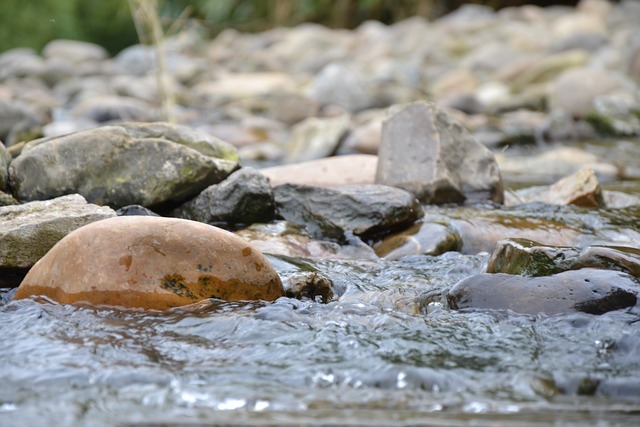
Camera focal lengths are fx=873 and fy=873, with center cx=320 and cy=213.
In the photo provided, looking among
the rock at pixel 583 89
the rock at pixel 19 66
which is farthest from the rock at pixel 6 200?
the rock at pixel 19 66

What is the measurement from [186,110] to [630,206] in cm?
751

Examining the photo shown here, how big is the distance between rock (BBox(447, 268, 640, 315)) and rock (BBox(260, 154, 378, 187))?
76.5 inches

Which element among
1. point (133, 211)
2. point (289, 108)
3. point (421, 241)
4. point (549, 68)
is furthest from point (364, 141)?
point (549, 68)

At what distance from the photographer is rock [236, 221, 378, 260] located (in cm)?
407

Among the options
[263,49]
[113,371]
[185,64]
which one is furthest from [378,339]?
[263,49]

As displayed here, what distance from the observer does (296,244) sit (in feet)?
13.7

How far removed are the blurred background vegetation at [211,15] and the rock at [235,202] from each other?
49.9ft

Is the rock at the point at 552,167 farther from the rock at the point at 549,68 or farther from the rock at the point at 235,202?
the rock at the point at 549,68

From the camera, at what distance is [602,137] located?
9.05 m

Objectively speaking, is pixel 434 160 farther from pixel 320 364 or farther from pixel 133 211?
pixel 320 364

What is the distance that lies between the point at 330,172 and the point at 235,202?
42.1 inches

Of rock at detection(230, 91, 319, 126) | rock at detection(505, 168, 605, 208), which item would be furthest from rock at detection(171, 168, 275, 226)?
rock at detection(230, 91, 319, 126)

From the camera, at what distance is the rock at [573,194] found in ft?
16.4

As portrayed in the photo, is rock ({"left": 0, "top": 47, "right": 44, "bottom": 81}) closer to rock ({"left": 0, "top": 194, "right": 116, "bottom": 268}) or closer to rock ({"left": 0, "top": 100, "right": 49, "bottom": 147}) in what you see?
rock ({"left": 0, "top": 100, "right": 49, "bottom": 147})
